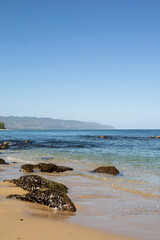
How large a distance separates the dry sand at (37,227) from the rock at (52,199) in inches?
13.3

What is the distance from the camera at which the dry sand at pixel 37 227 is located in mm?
4302

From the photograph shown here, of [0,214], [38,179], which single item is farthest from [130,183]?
[0,214]

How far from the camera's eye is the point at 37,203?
22.4ft

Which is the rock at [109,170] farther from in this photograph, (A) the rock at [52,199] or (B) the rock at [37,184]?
(A) the rock at [52,199]

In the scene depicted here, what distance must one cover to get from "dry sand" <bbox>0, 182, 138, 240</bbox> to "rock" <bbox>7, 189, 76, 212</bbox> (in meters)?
0.34

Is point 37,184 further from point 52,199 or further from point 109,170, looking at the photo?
point 109,170

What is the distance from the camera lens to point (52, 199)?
6652mm

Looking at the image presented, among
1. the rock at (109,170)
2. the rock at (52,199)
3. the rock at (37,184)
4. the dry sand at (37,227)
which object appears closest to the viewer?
the dry sand at (37,227)

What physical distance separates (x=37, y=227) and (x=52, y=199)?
6.38 feet

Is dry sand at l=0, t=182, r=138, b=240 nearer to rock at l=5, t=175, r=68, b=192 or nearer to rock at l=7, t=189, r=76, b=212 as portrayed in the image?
rock at l=7, t=189, r=76, b=212

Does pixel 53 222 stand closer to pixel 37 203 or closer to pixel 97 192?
pixel 37 203

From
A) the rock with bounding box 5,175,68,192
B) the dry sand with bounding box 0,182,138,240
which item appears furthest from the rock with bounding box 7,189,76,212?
the rock with bounding box 5,175,68,192

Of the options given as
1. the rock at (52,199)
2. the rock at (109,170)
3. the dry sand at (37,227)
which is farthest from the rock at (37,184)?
the rock at (109,170)

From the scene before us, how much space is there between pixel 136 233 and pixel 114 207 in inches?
91.9
